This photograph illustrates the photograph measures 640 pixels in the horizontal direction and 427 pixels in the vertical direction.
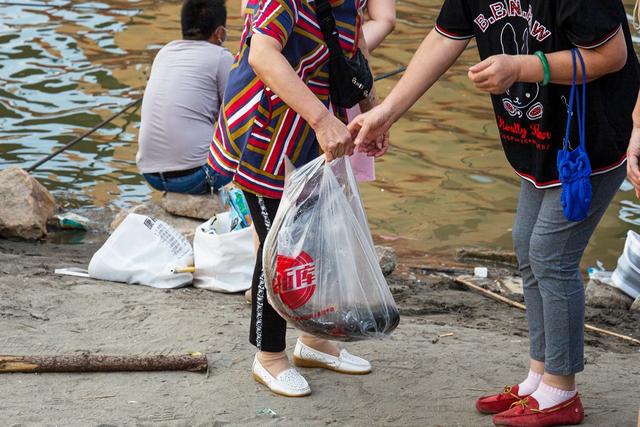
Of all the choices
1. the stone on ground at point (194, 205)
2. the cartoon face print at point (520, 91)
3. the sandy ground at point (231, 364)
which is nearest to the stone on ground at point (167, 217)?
the stone on ground at point (194, 205)

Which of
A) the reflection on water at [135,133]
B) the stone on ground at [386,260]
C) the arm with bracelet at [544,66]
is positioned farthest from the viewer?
the reflection on water at [135,133]

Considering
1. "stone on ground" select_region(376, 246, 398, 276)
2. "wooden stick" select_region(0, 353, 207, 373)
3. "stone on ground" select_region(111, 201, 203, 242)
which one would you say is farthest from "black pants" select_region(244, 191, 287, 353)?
"stone on ground" select_region(111, 201, 203, 242)

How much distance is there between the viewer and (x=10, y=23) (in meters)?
11.5

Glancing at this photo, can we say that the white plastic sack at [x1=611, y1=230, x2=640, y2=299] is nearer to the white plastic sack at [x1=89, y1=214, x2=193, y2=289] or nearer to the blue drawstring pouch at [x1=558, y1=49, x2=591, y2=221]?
the white plastic sack at [x1=89, y1=214, x2=193, y2=289]

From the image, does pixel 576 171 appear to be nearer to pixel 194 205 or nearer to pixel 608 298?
pixel 608 298

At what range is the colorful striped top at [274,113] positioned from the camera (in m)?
3.35

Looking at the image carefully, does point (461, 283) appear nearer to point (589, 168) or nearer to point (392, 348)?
point (392, 348)

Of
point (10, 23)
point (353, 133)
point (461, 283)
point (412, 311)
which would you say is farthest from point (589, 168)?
point (10, 23)

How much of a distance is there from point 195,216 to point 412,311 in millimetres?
1883

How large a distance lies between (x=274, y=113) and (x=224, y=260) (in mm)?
1714

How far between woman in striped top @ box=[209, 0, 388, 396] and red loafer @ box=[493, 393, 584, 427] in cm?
77

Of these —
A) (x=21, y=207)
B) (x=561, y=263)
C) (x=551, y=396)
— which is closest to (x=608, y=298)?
(x=551, y=396)

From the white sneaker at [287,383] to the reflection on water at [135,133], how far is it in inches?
119

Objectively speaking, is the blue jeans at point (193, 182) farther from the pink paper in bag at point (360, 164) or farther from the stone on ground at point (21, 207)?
the pink paper in bag at point (360, 164)
